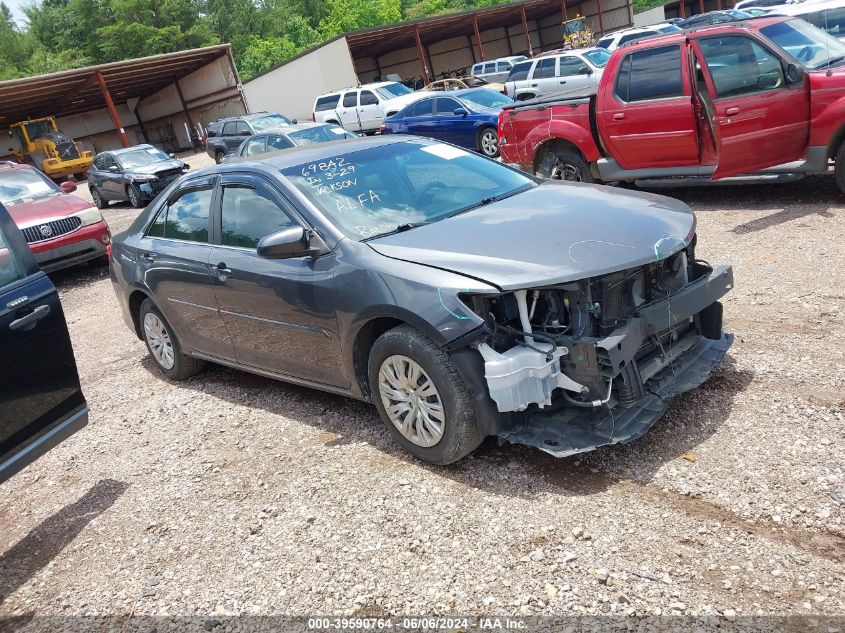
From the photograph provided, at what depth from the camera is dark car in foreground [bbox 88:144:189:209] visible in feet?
58.6

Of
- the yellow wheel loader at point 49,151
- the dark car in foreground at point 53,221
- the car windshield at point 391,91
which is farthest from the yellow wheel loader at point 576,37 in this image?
the dark car in foreground at point 53,221

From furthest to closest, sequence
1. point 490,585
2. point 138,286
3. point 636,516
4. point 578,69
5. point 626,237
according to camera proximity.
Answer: point 578,69, point 138,286, point 626,237, point 636,516, point 490,585

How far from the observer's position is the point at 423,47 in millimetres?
44969

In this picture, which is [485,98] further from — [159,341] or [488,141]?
[159,341]

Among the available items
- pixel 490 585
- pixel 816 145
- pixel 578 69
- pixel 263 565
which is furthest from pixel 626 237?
pixel 578 69

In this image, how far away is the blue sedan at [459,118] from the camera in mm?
14477

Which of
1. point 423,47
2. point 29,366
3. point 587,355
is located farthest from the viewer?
point 423,47

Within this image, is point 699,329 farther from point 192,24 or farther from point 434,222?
point 192,24

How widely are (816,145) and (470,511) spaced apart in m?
5.72

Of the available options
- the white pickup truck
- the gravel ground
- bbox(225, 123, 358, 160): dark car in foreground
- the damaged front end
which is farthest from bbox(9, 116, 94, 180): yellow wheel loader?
the damaged front end

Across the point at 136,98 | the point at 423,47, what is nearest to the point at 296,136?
the point at 423,47

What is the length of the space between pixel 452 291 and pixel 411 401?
0.69 meters

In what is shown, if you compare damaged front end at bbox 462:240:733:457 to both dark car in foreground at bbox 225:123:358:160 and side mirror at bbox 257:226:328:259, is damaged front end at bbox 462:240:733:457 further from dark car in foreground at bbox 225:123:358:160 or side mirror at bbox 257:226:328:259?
dark car in foreground at bbox 225:123:358:160

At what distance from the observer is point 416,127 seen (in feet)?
50.8
